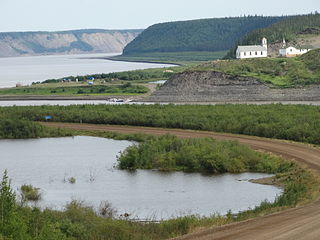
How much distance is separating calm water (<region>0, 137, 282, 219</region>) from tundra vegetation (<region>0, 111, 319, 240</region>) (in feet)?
4.06

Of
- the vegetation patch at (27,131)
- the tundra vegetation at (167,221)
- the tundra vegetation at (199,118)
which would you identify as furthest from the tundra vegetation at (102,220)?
the vegetation patch at (27,131)

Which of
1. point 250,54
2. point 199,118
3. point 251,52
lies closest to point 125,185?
point 199,118

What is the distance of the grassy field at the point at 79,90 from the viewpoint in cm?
11369

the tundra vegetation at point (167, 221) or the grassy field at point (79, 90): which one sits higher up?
the grassy field at point (79, 90)

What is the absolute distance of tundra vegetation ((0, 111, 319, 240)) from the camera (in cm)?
2322

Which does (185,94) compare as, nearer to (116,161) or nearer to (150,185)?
(116,161)

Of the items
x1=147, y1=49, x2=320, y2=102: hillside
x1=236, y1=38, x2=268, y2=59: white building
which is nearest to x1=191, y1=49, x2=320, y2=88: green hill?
x1=147, y1=49, x2=320, y2=102: hillside

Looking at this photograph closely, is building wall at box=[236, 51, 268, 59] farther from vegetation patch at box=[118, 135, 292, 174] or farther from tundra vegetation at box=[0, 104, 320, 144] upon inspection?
vegetation patch at box=[118, 135, 292, 174]

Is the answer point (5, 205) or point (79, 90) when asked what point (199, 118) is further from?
point (79, 90)

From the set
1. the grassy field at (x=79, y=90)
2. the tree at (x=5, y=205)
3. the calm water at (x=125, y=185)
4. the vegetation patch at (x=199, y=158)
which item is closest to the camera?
the tree at (x=5, y=205)

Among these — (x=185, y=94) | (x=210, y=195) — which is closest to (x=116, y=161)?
(x=210, y=195)

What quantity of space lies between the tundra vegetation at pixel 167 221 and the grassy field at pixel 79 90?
52.8 meters

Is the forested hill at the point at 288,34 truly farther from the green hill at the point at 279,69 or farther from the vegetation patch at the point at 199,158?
the vegetation patch at the point at 199,158

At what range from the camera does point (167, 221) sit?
26203 mm
